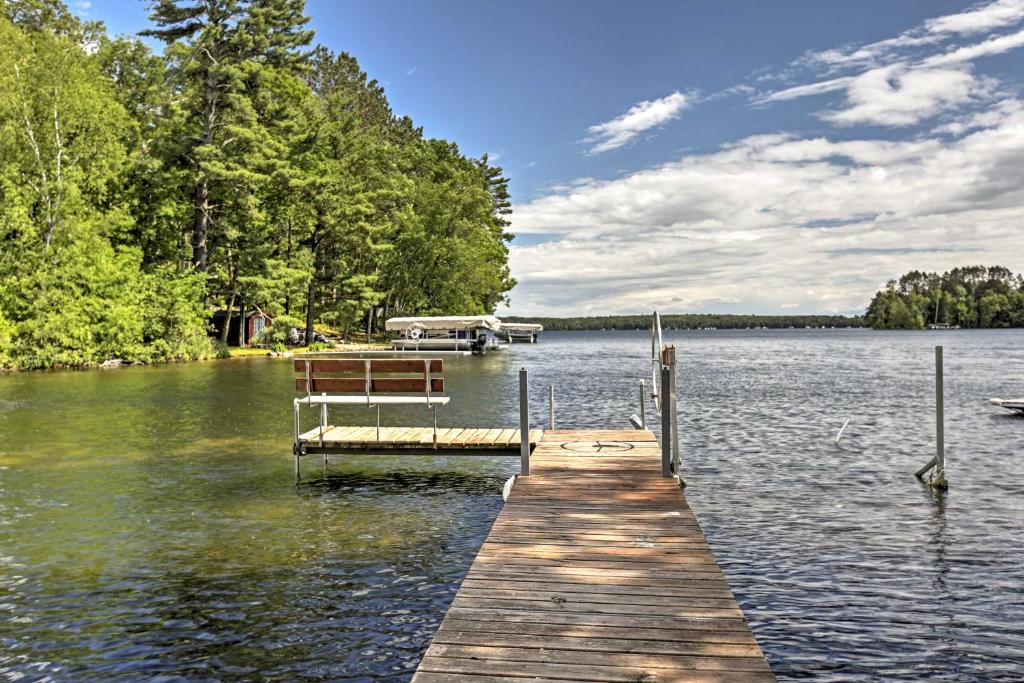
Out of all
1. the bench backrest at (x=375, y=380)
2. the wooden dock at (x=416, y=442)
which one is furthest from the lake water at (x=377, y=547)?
the bench backrest at (x=375, y=380)

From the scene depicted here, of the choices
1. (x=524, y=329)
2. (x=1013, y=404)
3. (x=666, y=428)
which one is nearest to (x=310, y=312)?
(x=1013, y=404)

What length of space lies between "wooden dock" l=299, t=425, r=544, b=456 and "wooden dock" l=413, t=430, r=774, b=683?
14.0 ft

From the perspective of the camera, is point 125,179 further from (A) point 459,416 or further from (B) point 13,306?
(A) point 459,416

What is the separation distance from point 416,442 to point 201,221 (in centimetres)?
4810

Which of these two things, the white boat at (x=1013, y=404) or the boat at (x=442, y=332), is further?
the boat at (x=442, y=332)

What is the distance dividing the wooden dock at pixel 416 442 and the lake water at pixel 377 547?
67 centimetres

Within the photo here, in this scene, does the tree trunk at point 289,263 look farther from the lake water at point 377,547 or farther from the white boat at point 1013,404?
the white boat at point 1013,404

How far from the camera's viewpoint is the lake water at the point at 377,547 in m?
6.93

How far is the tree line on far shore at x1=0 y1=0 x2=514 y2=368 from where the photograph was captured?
4356cm

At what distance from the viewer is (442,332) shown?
81125 millimetres

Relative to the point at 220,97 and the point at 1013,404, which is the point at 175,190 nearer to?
the point at 220,97

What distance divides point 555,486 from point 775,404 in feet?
72.4

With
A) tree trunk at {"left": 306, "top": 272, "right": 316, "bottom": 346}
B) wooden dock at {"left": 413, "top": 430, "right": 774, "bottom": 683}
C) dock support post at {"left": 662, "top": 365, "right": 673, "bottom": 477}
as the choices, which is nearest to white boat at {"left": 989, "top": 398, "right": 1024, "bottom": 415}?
dock support post at {"left": 662, "top": 365, "right": 673, "bottom": 477}

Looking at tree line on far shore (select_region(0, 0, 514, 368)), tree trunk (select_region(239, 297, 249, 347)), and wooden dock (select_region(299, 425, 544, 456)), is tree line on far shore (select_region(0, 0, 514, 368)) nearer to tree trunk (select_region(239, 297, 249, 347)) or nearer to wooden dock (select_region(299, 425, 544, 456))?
tree trunk (select_region(239, 297, 249, 347))
